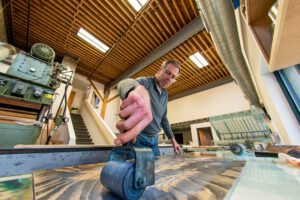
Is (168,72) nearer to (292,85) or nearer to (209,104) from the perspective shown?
(292,85)

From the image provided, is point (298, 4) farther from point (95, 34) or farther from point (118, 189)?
point (95, 34)

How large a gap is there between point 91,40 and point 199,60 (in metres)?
4.11

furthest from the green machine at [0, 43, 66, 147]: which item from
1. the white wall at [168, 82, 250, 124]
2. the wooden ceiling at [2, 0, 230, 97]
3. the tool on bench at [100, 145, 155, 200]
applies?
the white wall at [168, 82, 250, 124]

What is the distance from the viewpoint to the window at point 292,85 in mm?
1319

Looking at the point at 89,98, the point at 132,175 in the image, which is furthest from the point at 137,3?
the point at 89,98

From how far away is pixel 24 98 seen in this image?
6.06 feet

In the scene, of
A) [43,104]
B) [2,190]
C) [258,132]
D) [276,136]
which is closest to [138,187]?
[2,190]

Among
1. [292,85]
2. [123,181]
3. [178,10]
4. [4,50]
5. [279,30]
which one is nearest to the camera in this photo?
[123,181]

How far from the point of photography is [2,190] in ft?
1.22

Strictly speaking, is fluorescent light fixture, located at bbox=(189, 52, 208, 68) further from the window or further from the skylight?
the window

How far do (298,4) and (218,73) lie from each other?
19.0 feet

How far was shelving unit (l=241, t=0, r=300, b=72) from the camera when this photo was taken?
532 millimetres

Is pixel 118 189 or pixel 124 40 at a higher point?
pixel 124 40

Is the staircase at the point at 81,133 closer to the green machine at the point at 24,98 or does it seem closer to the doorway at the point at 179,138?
the green machine at the point at 24,98
